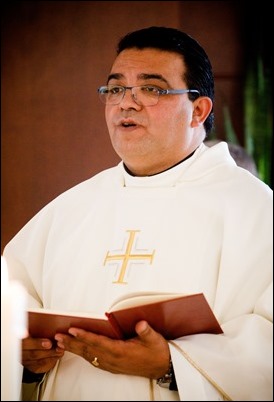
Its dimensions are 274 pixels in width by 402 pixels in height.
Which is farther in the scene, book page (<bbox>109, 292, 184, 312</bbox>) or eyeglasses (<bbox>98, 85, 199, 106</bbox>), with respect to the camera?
eyeglasses (<bbox>98, 85, 199, 106</bbox>)

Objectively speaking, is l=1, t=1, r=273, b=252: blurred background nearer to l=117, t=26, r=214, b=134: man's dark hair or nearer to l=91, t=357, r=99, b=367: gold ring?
l=117, t=26, r=214, b=134: man's dark hair

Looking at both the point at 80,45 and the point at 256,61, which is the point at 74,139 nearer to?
the point at 80,45

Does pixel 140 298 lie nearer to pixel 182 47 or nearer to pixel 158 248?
pixel 158 248

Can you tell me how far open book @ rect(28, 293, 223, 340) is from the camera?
2416 mm

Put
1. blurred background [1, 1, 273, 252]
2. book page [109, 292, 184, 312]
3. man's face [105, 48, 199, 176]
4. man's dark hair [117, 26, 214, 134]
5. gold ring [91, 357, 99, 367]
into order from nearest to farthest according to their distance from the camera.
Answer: book page [109, 292, 184, 312] < gold ring [91, 357, 99, 367] < man's face [105, 48, 199, 176] < man's dark hair [117, 26, 214, 134] < blurred background [1, 1, 273, 252]

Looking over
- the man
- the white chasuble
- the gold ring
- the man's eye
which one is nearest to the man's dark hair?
the man

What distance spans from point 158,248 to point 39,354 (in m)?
0.65

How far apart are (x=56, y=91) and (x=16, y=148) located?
2.07 ft

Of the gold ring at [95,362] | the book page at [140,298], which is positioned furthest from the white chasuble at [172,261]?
the book page at [140,298]

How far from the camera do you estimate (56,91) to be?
656 centimetres

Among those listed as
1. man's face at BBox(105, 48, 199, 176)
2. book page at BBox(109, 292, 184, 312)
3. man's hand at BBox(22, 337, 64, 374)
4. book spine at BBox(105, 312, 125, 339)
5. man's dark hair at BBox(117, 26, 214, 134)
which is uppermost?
man's dark hair at BBox(117, 26, 214, 134)

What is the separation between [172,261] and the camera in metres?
3.03

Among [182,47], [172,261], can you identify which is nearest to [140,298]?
[172,261]

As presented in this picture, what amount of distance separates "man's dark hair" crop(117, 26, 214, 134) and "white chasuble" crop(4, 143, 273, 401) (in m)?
0.36
